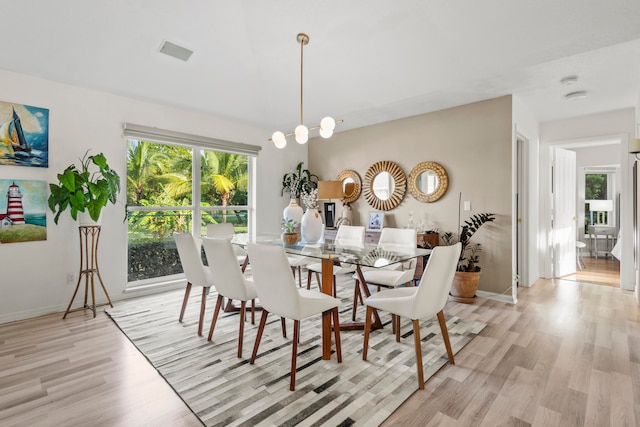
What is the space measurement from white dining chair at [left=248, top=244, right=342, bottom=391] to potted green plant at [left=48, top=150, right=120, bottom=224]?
84.6 inches

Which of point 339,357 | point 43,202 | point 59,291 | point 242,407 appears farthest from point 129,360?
point 43,202

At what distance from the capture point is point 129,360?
2.36m

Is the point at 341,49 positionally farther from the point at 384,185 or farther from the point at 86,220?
the point at 86,220

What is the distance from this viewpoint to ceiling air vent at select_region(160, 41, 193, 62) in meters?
3.08

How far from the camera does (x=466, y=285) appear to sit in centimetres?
372

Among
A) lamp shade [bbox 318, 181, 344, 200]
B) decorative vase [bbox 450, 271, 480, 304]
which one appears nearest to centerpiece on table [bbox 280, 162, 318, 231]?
lamp shade [bbox 318, 181, 344, 200]

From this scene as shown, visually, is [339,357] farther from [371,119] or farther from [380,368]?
[371,119]

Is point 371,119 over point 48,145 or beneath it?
over

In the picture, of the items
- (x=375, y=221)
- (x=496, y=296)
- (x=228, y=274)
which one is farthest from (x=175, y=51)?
(x=496, y=296)

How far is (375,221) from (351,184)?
0.81m

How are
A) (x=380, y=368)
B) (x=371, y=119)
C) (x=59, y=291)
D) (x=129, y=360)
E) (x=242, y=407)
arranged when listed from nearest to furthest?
(x=242, y=407) < (x=380, y=368) < (x=129, y=360) < (x=59, y=291) < (x=371, y=119)

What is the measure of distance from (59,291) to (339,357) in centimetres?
319

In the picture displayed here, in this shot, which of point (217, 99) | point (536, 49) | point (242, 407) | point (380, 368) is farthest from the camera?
point (217, 99)

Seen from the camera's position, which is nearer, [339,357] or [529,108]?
[339,357]
